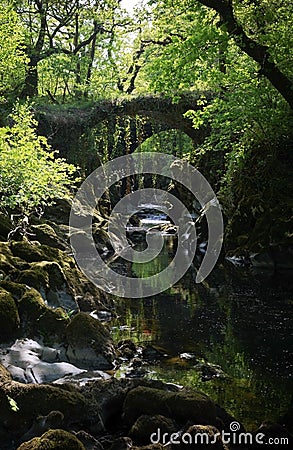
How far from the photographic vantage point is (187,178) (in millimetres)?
25953

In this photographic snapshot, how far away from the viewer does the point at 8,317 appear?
23.4ft

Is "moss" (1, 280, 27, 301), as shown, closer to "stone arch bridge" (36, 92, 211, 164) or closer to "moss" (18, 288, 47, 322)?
"moss" (18, 288, 47, 322)

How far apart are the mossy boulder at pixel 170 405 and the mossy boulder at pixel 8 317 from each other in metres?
2.39

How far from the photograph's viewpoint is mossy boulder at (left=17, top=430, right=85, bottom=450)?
13.5 ft

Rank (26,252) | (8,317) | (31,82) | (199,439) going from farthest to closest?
(31,82) < (26,252) < (8,317) < (199,439)

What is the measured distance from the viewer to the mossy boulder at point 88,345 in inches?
289

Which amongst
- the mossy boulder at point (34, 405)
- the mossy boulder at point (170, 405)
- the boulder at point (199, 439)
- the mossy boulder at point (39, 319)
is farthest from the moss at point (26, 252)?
the boulder at point (199, 439)

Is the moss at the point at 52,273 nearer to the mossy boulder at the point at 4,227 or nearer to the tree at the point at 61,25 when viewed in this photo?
the mossy boulder at the point at 4,227

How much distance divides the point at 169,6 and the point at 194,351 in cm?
805

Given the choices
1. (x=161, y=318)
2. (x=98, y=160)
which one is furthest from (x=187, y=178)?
(x=161, y=318)

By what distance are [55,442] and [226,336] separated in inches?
207

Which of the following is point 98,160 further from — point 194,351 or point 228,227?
point 194,351

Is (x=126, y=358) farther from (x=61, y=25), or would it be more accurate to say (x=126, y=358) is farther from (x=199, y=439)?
(x=61, y=25)

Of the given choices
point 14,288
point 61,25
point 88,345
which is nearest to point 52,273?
point 14,288
